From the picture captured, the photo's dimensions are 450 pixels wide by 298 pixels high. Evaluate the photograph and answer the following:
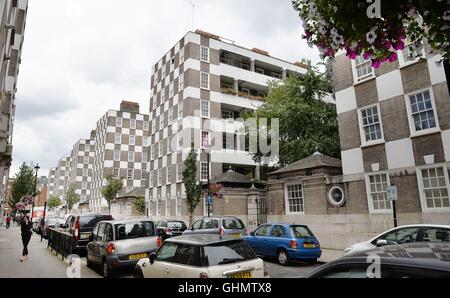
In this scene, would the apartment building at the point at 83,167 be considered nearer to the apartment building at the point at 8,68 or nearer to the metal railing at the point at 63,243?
the apartment building at the point at 8,68

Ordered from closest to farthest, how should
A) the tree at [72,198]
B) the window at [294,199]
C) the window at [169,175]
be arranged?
the window at [294,199] < the window at [169,175] < the tree at [72,198]

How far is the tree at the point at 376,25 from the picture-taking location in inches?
156

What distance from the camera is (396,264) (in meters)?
2.50

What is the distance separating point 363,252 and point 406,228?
7.96 m

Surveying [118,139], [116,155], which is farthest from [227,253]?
[118,139]

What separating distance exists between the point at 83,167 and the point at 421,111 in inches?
3380

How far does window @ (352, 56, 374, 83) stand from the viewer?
59.0ft

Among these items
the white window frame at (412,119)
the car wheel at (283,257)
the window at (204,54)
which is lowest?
the car wheel at (283,257)

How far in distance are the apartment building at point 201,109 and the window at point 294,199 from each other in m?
12.4

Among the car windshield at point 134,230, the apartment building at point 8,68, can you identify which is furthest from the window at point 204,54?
the car windshield at point 134,230

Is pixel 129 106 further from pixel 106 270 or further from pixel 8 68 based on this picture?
pixel 106 270

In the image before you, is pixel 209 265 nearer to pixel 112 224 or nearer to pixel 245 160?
pixel 112 224

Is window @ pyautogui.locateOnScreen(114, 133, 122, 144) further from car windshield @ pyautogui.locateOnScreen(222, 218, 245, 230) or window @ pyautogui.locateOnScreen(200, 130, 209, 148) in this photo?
car windshield @ pyautogui.locateOnScreen(222, 218, 245, 230)
